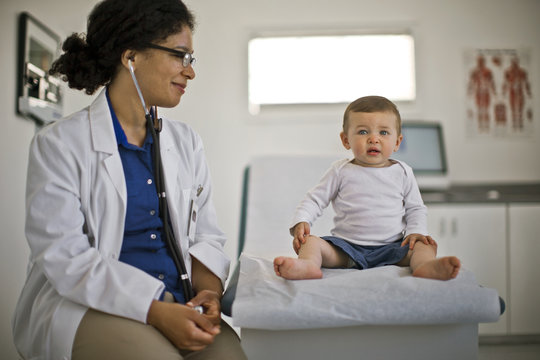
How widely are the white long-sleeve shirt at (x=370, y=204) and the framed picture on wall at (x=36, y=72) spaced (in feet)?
5.07

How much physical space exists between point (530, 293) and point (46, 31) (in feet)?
9.82

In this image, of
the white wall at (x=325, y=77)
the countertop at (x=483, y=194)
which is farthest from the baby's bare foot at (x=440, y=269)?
the white wall at (x=325, y=77)

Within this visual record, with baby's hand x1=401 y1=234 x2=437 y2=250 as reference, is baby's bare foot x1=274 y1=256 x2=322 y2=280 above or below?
below

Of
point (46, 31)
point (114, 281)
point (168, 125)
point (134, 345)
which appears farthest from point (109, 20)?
point (46, 31)

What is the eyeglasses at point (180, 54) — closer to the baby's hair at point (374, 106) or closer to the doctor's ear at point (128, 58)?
the doctor's ear at point (128, 58)

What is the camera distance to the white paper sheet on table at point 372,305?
3.45 ft

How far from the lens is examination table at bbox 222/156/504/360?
105 centimetres

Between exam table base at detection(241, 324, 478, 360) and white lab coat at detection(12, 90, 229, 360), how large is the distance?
0.28m

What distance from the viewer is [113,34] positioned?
1290 millimetres

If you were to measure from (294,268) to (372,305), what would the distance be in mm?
200

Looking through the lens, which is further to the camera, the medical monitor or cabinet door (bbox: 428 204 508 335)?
the medical monitor

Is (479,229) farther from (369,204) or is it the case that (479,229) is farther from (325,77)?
(369,204)

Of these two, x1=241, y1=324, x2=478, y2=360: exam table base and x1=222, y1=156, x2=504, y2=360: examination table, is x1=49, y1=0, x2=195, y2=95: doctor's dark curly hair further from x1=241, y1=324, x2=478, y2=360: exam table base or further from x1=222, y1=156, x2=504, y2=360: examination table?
x1=241, y1=324, x2=478, y2=360: exam table base

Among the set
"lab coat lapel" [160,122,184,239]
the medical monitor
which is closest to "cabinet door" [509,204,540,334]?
the medical monitor
